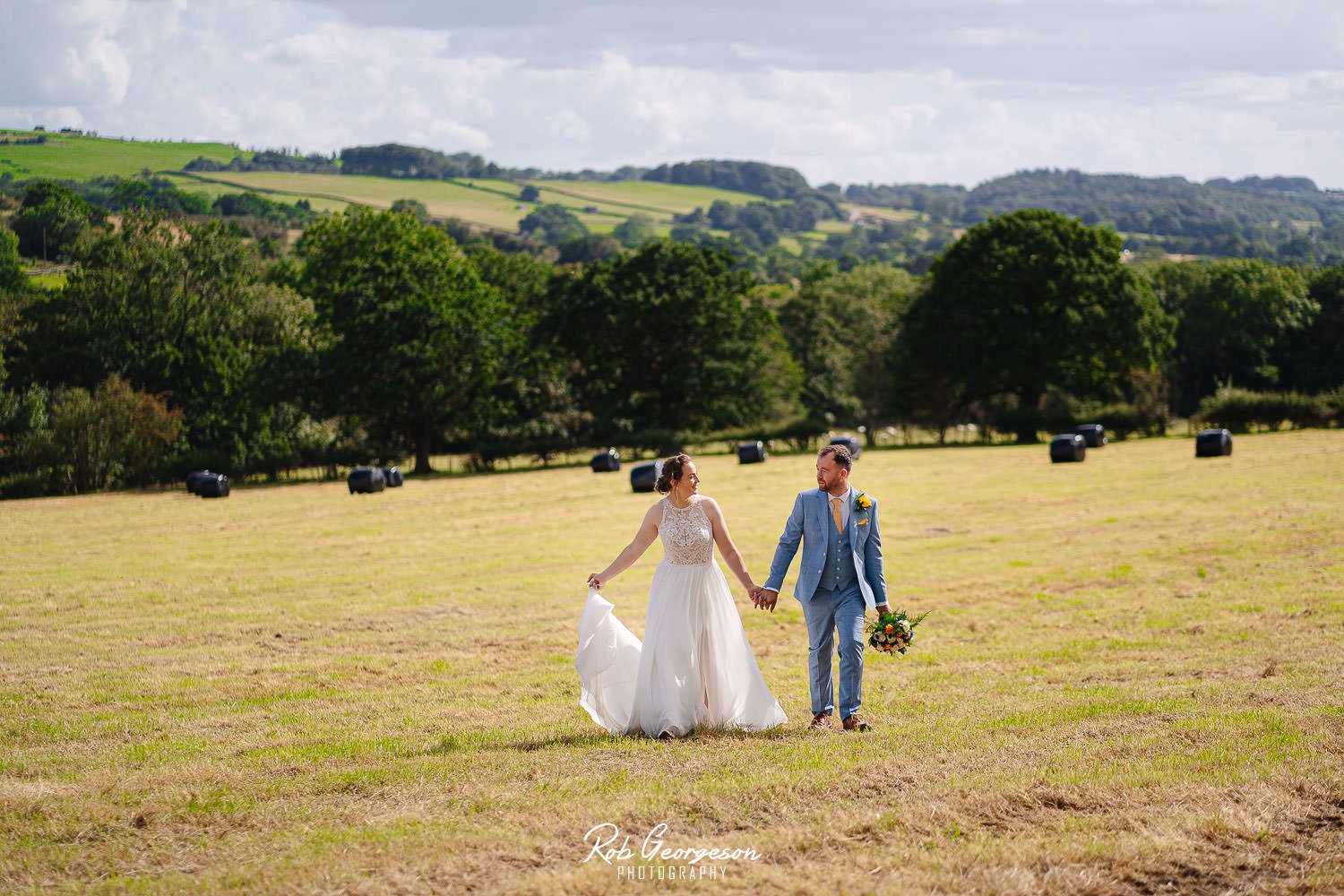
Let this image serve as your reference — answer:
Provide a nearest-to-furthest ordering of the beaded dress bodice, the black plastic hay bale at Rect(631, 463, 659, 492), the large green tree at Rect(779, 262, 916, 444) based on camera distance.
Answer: the beaded dress bodice → the black plastic hay bale at Rect(631, 463, 659, 492) → the large green tree at Rect(779, 262, 916, 444)

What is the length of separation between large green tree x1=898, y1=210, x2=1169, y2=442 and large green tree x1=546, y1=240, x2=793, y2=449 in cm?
945

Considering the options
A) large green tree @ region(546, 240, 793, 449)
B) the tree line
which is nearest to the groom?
the tree line

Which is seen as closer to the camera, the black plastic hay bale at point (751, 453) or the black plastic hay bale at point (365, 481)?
the black plastic hay bale at point (365, 481)

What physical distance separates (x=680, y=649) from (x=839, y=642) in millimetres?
1303

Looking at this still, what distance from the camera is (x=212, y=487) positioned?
4147cm

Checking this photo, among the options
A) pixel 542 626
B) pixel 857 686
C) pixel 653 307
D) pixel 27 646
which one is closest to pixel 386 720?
pixel 857 686

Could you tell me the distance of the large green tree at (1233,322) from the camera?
77.2m

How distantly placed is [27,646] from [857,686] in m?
11.5

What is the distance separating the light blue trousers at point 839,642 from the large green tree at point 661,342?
155ft

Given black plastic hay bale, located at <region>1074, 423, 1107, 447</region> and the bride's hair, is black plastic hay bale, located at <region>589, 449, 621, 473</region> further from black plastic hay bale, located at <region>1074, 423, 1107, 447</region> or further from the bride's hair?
the bride's hair

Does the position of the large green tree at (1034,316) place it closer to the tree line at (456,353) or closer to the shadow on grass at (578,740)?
the tree line at (456,353)

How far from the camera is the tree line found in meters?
51.0

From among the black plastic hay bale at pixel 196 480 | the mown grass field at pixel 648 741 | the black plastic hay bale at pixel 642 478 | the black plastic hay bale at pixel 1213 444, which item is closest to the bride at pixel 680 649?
the mown grass field at pixel 648 741

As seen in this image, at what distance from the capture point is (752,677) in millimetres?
9688
